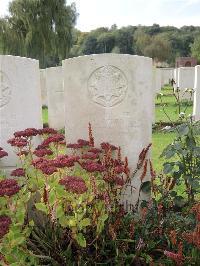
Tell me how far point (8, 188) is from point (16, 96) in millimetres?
2117

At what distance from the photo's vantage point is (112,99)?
3.46 metres

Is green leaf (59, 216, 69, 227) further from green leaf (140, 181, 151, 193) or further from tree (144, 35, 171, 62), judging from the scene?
tree (144, 35, 171, 62)

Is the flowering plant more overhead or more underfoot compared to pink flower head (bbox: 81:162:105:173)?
more underfoot

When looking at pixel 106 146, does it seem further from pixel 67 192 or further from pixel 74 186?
pixel 74 186

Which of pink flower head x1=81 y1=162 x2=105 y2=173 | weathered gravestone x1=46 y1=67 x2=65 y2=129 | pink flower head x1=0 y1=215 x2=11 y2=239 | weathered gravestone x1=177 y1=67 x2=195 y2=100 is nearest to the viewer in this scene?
pink flower head x1=0 y1=215 x2=11 y2=239

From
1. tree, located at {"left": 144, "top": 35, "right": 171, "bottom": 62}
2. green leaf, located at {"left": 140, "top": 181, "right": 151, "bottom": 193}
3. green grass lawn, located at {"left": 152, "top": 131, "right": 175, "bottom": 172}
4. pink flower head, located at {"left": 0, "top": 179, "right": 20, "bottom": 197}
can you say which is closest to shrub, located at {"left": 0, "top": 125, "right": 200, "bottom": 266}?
pink flower head, located at {"left": 0, "top": 179, "right": 20, "bottom": 197}

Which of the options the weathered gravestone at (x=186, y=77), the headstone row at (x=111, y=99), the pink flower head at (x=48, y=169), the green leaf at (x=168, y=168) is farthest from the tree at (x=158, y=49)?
the pink flower head at (x=48, y=169)

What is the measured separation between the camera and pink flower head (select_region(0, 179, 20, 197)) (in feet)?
7.12

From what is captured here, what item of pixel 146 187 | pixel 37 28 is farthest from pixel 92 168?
pixel 37 28

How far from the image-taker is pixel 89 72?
3424 mm

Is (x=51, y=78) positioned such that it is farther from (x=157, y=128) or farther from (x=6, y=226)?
(x=6, y=226)

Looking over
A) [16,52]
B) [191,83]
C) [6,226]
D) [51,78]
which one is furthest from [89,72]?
[16,52]

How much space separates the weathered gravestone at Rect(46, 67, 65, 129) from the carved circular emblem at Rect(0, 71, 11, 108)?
483 centimetres

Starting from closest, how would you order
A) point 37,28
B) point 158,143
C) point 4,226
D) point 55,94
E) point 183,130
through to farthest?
point 4,226
point 183,130
point 158,143
point 55,94
point 37,28
